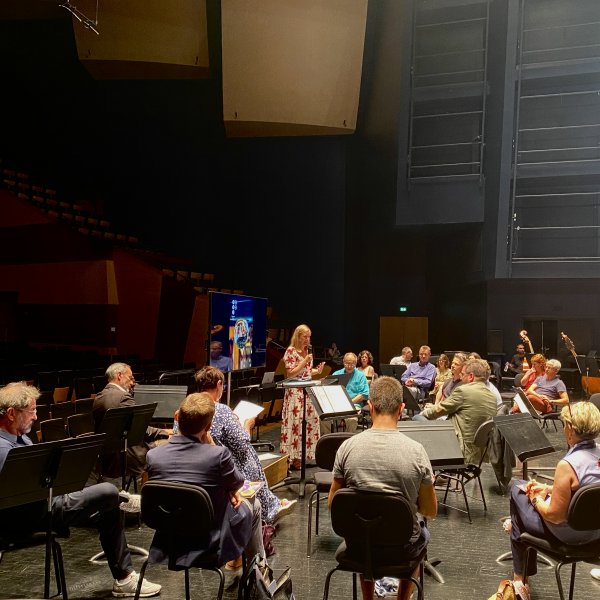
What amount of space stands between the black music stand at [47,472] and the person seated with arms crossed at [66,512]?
74 mm

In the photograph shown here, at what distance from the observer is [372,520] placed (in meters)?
2.51

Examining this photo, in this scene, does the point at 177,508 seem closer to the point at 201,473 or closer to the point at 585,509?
the point at 201,473

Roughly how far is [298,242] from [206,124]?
3808mm

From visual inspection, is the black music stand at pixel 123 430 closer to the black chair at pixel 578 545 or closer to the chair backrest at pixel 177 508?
the chair backrest at pixel 177 508

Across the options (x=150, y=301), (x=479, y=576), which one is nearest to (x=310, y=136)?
(x=150, y=301)

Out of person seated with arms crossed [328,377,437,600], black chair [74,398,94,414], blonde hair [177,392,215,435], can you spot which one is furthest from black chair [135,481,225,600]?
black chair [74,398,94,414]

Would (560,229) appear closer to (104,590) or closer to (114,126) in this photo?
(114,126)

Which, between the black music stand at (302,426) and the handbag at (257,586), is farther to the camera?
the black music stand at (302,426)

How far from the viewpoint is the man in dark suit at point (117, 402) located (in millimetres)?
4441

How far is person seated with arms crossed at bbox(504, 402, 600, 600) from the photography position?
279cm

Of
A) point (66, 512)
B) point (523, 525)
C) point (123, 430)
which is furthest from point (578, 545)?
point (123, 430)

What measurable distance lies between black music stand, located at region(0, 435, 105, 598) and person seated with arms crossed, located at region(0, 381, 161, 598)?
7 cm

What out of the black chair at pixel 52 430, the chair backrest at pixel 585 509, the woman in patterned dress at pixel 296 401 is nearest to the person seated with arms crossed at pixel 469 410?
the woman in patterned dress at pixel 296 401

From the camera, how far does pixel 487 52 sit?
42.6 ft
